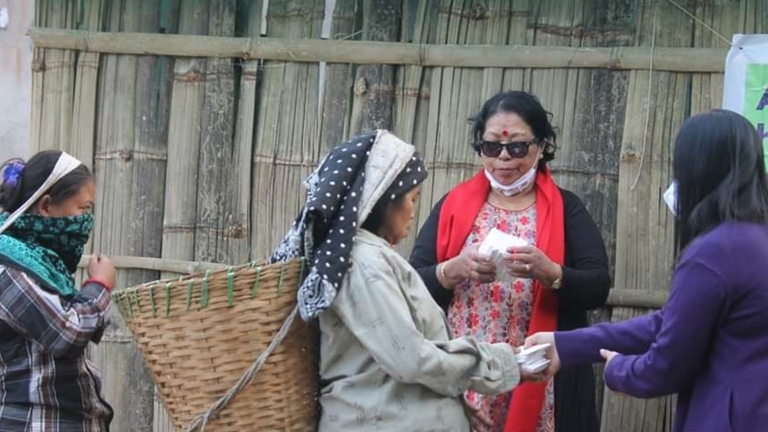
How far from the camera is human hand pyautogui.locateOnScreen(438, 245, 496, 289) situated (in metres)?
4.55

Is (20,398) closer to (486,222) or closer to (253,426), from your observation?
(253,426)

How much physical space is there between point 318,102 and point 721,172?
2.36 metres

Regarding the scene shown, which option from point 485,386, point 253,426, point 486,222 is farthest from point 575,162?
point 253,426

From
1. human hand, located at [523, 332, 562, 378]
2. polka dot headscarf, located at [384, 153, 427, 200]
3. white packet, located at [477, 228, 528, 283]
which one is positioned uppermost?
polka dot headscarf, located at [384, 153, 427, 200]

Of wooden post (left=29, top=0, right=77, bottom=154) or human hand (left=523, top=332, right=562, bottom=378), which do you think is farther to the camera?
wooden post (left=29, top=0, right=77, bottom=154)

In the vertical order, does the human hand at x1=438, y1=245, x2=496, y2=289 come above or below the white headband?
below

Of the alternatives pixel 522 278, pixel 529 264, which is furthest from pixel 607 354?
pixel 522 278

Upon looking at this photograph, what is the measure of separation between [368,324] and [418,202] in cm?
191

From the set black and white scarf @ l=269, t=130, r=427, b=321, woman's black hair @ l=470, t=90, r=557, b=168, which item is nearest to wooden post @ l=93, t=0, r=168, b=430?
woman's black hair @ l=470, t=90, r=557, b=168

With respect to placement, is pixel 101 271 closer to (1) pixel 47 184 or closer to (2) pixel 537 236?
(1) pixel 47 184

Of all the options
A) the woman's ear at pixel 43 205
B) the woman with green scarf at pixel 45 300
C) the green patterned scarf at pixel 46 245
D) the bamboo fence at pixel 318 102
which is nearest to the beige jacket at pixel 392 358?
the woman with green scarf at pixel 45 300

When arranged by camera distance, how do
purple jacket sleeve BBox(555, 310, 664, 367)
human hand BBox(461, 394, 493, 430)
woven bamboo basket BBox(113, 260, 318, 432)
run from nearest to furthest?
woven bamboo basket BBox(113, 260, 318, 432) → human hand BBox(461, 394, 493, 430) → purple jacket sleeve BBox(555, 310, 664, 367)

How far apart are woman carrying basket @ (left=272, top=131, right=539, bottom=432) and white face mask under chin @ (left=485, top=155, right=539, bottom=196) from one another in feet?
3.42

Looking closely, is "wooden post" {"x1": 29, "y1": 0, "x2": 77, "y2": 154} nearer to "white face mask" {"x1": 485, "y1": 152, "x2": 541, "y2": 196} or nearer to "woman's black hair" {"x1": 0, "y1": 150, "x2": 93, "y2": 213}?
"woman's black hair" {"x1": 0, "y1": 150, "x2": 93, "y2": 213}
